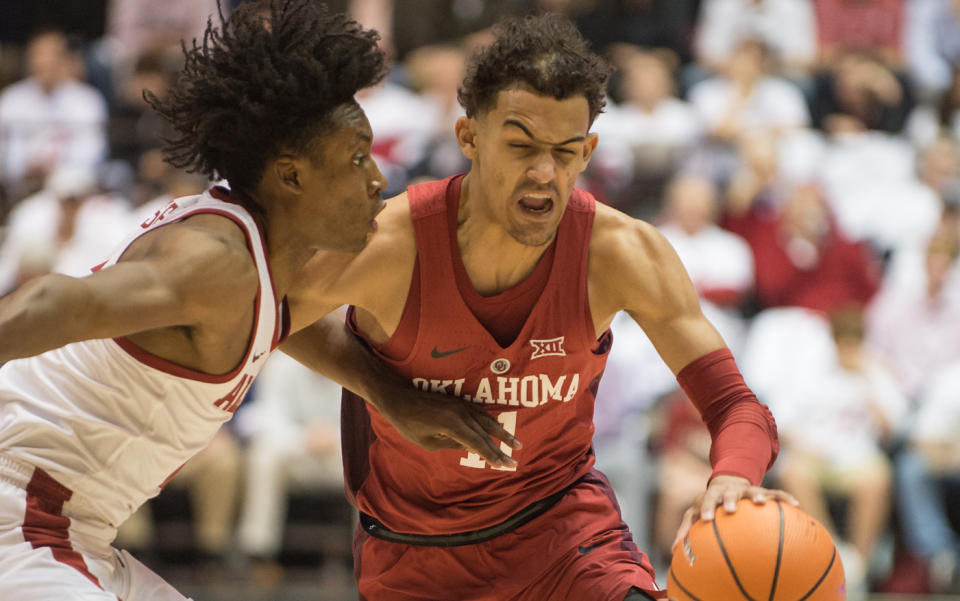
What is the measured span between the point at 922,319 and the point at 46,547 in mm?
6465

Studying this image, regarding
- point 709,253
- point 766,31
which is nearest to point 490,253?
point 709,253

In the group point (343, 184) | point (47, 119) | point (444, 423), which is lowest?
point (444, 423)

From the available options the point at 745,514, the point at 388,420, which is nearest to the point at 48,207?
the point at 388,420

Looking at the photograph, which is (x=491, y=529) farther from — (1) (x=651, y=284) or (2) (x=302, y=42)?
(2) (x=302, y=42)

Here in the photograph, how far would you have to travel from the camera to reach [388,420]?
3881 millimetres

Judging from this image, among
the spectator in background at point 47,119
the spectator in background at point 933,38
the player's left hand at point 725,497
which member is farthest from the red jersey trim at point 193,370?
the spectator in background at point 933,38

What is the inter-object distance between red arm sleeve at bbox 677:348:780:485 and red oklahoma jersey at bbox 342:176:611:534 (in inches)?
15.1

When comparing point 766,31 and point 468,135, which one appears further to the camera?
point 766,31

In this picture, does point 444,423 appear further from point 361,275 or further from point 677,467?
point 677,467

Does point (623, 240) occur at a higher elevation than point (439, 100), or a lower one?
lower

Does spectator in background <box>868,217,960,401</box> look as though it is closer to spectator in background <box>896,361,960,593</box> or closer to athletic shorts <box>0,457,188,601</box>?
spectator in background <box>896,361,960,593</box>

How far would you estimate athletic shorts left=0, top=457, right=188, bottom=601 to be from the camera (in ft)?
9.81

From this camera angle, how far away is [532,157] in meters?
3.63

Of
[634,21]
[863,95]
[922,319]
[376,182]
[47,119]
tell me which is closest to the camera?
[376,182]
